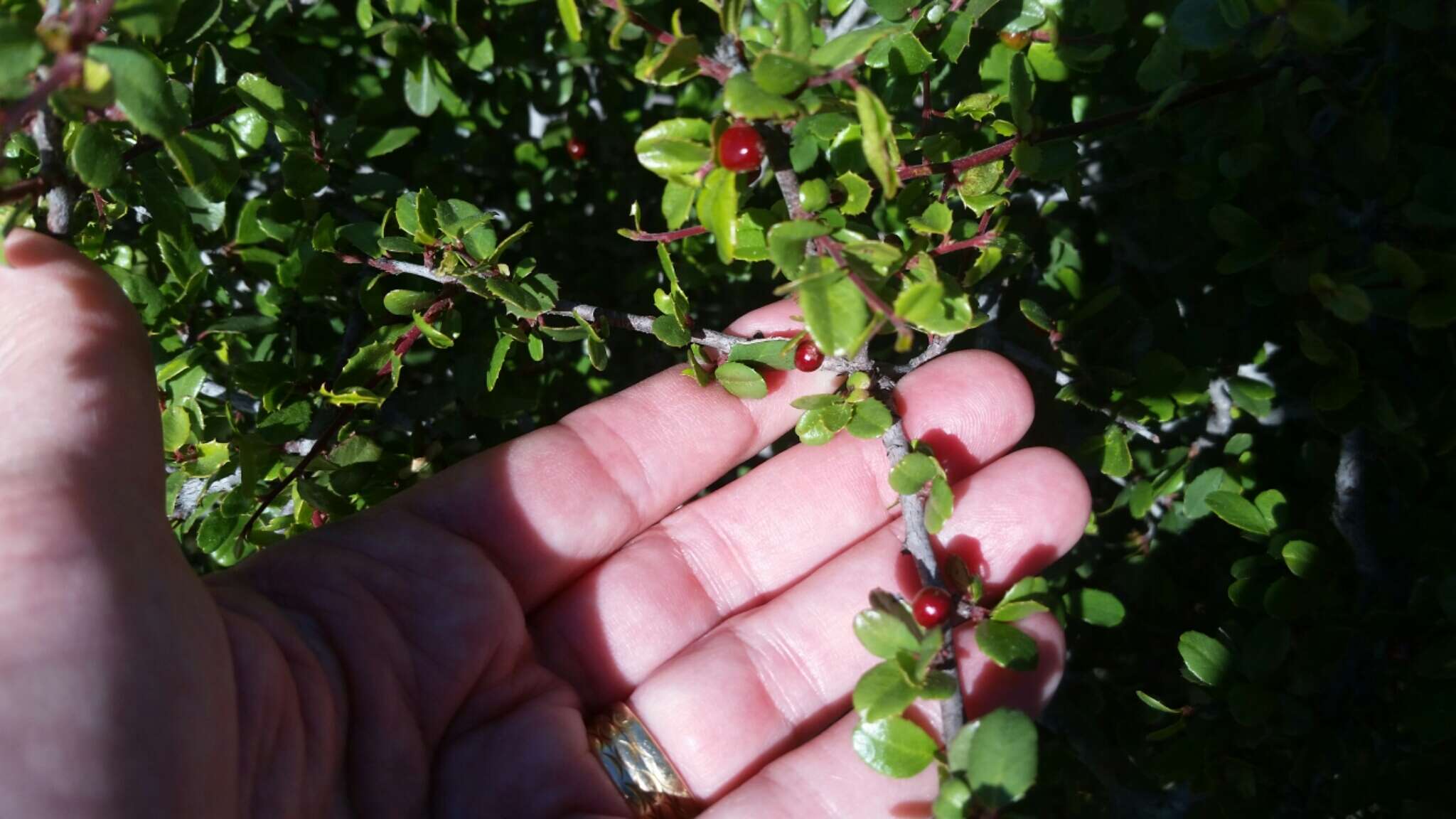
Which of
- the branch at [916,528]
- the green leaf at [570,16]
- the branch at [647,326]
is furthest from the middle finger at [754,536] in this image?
the green leaf at [570,16]

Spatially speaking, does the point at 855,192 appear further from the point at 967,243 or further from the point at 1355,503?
the point at 1355,503

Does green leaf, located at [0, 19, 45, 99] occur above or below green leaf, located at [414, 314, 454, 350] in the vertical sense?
above

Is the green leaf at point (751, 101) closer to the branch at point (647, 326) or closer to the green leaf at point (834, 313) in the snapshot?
the green leaf at point (834, 313)

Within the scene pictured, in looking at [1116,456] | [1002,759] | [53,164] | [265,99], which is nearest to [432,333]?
[265,99]

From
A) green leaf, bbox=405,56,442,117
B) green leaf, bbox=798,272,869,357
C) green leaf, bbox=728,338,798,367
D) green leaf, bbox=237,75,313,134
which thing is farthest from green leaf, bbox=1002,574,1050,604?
green leaf, bbox=405,56,442,117

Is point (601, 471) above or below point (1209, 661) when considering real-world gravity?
above

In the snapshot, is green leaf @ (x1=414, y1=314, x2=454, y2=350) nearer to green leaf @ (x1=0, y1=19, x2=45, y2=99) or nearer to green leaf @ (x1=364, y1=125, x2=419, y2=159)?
green leaf @ (x1=364, y1=125, x2=419, y2=159)

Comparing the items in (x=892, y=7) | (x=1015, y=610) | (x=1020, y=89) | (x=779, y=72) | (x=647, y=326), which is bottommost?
(x=1015, y=610)

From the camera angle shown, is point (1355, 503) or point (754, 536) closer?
point (1355, 503)
